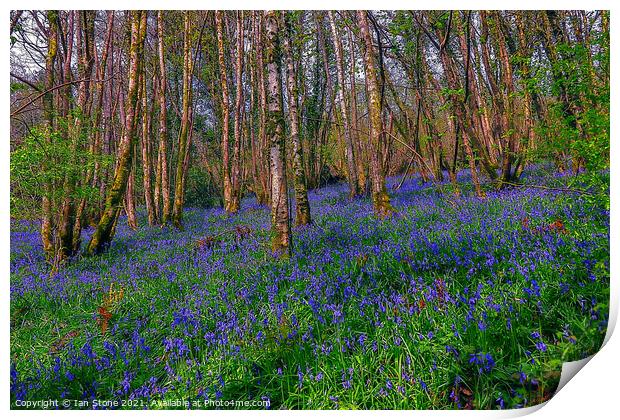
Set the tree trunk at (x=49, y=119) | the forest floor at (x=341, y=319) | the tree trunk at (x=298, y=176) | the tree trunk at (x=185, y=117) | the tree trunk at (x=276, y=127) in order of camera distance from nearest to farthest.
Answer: the forest floor at (x=341, y=319)
the tree trunk at (x=276, y=127)
the tree trunk at (x=49, y=119)
the tree trunk at (x=298, y=176)
the tree trunk at (x=185, y=117)

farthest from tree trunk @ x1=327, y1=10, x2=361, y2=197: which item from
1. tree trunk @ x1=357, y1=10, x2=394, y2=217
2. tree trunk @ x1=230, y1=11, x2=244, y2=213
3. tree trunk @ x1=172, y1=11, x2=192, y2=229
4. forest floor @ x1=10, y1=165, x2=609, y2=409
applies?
forest floor @ x1=10, y1=165, x2=609, y2=409

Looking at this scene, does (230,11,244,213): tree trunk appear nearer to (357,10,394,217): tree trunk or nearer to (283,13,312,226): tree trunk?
(283,13,312,226): tree trunk

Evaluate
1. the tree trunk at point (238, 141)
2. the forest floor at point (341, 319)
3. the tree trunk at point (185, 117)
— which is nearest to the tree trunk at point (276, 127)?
the forest floor at point (341, 319)

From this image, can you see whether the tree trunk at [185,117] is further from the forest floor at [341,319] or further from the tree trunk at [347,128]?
the forest floor at [341,319]

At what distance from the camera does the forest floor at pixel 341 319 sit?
2.31 meters

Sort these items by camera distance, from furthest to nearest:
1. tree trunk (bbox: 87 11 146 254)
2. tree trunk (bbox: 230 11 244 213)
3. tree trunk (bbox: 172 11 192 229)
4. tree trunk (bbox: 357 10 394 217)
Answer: tree trunk (bbox: 230 11 244 213), tree trunk (bbox: 172 11 192 229), tree trunk (bbox: 357 10 394 217), tree trunk (bbox: 87 11 146 254)

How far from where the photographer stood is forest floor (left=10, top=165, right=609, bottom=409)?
2309 mm

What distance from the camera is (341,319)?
2.84 meters

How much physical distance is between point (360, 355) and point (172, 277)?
286cm

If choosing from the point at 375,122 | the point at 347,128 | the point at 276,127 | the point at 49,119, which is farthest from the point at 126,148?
the point at 347,128

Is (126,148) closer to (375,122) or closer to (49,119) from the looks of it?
(49,119)

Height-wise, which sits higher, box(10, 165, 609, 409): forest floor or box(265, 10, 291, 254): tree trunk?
box(265, 10, 291, 254): tree trunk

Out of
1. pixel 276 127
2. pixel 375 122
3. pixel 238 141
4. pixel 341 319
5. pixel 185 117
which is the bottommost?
pixel 341 319
